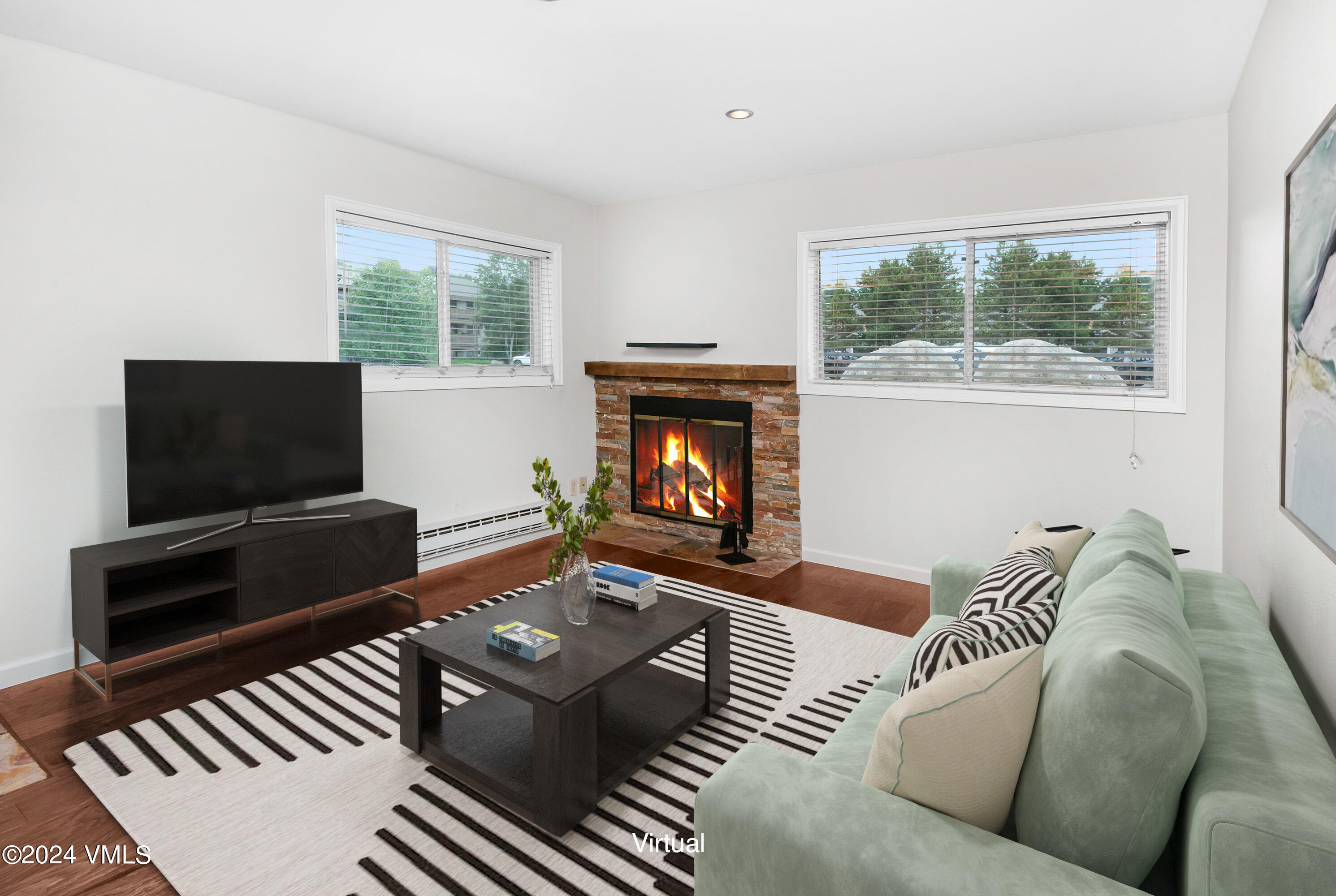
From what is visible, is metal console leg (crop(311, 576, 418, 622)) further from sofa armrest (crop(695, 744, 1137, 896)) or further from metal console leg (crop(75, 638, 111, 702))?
sofa armrest (crop(695, 744, 1137, 896))

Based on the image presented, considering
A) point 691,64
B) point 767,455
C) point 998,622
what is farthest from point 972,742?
point 767,455

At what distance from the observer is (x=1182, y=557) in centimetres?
367

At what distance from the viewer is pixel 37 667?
3002 mm

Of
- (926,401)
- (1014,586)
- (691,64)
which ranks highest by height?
(691,64)

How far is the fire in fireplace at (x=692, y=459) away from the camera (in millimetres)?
5078

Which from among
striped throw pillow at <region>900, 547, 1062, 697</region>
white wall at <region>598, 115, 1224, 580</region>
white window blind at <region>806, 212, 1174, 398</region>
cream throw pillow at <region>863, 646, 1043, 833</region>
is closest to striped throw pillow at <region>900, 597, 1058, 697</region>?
striped throw pillow at <region>900, 547, 1062, 697</region>

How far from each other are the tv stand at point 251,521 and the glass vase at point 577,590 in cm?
169

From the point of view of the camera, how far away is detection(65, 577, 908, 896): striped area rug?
6.13ft

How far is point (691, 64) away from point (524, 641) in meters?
2.36

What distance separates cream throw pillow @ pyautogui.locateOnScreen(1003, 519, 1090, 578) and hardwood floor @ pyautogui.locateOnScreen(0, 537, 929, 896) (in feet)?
4.08

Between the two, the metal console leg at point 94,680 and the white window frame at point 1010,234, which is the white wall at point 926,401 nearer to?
the white window frame at point 1010,234

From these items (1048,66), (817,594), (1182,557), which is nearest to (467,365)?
(817,594)

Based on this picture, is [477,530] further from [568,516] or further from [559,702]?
[559,702]

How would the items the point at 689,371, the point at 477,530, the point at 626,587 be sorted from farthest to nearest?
1. the point at 689,371
2. the point at 477,530
3. the point at 626,587
